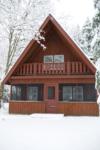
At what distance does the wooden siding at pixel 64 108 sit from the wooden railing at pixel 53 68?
7.80 ft

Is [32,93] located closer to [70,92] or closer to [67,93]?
[67,93]

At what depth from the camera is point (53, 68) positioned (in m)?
21.8

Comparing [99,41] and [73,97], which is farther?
[73,97]

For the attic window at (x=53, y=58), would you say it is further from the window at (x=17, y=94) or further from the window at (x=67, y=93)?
the window at (x=17, y=94)

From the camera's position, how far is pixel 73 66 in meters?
21.4

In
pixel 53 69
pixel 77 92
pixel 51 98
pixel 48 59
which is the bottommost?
pixel 51 98

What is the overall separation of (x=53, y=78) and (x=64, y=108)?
2466 mm

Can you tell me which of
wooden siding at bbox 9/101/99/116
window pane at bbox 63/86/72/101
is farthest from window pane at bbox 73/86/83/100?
wooden siding at bbox 9/101/99/116

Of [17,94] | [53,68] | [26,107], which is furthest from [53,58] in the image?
[26,107]

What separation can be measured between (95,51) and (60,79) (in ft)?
29.8

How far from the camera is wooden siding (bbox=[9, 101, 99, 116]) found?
21000 millimetres

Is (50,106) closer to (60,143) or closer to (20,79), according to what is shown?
(20,79)

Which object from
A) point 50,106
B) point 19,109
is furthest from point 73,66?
Answer: point 19,109

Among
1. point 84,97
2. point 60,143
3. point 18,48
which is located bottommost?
point 60,143
